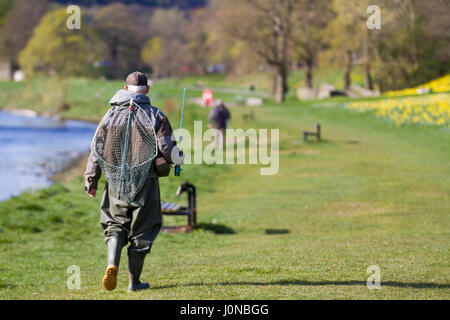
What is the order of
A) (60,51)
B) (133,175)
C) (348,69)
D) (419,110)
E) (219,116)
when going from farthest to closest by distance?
(60,51), (348,69), (419,110), (219,116), (133,175)

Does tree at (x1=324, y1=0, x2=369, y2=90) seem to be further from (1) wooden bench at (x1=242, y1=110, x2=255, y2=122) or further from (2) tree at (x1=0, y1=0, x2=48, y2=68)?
(2) tree at (x1=0, y1=0, x2=48, y2=68)

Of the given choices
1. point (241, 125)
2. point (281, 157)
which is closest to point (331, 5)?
point (241, 125)

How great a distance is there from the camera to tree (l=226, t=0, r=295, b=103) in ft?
198

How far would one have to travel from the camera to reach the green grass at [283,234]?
8047 millimetres

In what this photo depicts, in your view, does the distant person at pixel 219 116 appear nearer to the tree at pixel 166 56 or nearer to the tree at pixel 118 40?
the tree at pixel 118 40

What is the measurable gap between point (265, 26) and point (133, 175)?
56824mm

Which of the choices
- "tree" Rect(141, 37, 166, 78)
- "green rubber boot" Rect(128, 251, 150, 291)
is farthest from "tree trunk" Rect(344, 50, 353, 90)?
"green rubber boot" Rect(128, 251, 150, 291)

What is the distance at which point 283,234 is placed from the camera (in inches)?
524

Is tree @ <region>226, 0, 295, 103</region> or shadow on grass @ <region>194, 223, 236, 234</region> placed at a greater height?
tree @ <region>226, 0, 295, 103</region>

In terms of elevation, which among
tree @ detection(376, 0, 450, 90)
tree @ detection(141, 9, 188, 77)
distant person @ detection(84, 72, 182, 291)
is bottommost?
distant person @ detection(84, 72, 182, 291)

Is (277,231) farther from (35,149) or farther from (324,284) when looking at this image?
(35,149)

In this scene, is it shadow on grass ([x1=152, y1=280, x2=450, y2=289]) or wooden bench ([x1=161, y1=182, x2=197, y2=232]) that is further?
wooden bench ([x1=161, y1=182, x2=197, y2=232])

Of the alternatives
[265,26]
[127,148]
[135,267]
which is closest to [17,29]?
[265,26]

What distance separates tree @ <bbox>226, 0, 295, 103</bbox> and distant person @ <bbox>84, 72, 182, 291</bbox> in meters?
53.3
